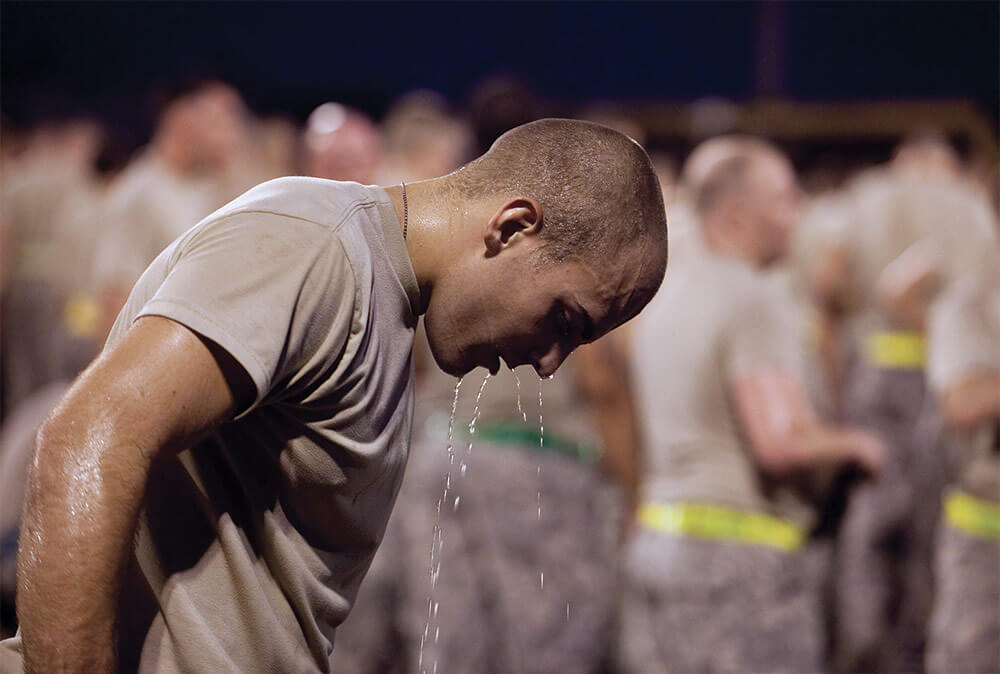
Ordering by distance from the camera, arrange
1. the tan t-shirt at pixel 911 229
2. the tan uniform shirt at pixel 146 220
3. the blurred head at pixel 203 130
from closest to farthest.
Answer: the tan uniform shirt at pixel 146 220, the blurred head at pixel 203 130, the tan t-shirt at pixel 911 229

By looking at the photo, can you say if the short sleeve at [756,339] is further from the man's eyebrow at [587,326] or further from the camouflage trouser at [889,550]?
the camouflage trouser at [889,550]

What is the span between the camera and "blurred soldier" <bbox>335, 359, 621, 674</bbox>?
12.6 feet

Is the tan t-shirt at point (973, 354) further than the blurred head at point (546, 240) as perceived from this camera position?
Yes

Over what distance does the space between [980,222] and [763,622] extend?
2.50m

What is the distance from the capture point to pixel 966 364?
3678 mm

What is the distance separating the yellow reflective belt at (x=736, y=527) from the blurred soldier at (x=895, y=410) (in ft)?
5.81

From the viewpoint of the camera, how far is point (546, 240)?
173cm

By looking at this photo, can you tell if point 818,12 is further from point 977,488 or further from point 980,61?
point 977,488

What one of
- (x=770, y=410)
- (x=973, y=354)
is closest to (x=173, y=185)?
(x=770, y=410)

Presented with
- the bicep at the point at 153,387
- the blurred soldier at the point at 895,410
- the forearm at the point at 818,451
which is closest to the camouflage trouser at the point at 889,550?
the blurred soldier at the point at 895,410

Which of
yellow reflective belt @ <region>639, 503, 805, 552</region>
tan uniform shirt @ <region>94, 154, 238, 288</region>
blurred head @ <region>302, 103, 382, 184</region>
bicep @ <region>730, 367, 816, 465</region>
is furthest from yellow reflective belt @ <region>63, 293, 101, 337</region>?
bicep @ <region>730, 367, 816, 465</region>

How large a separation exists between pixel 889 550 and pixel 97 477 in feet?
15.9

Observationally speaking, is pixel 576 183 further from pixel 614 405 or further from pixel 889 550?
pixel 889 550

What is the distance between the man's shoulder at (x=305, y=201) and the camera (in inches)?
62.2
